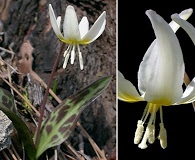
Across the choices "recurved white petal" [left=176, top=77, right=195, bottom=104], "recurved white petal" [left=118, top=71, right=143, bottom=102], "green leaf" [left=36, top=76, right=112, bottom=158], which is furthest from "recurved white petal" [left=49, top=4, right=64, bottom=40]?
"recurved white petal" [left=176, top=77, right=195, bottom=104]

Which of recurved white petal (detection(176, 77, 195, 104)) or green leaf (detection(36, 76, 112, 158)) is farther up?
recurved white petal (detection(176, 77, 195, 104))

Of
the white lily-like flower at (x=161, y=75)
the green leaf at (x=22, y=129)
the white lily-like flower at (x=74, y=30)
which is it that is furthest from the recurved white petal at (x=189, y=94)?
the green leaf at (x=22, y=129)

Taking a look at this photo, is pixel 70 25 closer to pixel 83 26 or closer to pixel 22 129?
pixel 83 26

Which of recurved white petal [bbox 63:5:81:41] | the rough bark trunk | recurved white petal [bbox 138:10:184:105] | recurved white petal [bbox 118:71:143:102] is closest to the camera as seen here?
recurved white petal [bbox 138:10:184:105]

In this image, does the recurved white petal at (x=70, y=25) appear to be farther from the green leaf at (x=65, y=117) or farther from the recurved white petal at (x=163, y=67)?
the recurved white petal at (x=163, y=67)

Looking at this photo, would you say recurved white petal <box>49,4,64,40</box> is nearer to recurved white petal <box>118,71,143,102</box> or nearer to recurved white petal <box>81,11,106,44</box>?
recurved white petal <box>81,11,106,44</box>

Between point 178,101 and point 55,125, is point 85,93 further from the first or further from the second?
point 178,101
